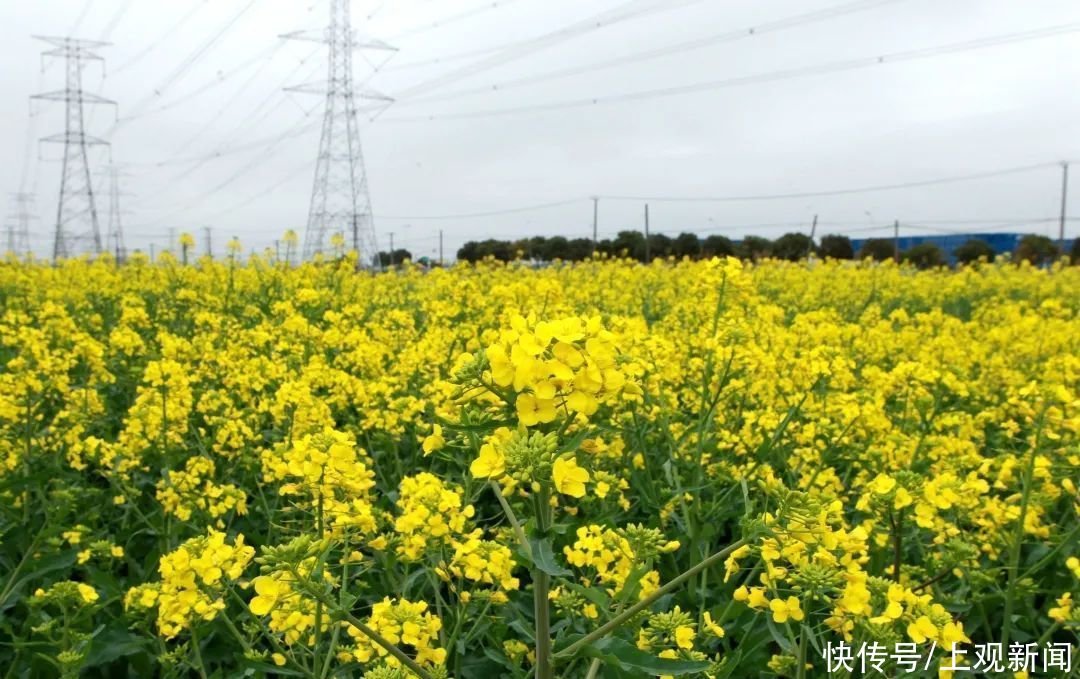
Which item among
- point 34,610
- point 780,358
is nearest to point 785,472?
point 780,358

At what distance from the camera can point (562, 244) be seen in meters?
28.2

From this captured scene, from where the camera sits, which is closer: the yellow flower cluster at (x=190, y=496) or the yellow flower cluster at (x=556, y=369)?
the yellow flower cluster at (x=556, y=369)

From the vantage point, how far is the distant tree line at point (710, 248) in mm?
24250

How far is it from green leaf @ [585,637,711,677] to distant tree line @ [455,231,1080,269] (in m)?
23.1

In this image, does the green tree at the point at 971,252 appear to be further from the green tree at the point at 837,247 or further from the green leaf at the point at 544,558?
the green leaf at the point at 544,558

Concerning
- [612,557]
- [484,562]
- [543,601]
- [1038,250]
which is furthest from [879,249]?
[543,601]

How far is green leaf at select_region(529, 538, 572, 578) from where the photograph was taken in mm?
1057

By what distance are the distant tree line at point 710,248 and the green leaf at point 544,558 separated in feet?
75.9

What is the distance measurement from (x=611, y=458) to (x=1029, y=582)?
1444 millimetres

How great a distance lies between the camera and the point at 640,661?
3.83 feet

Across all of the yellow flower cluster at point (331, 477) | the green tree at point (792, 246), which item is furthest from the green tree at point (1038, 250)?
the yellow flower cluster at point (331, 477)

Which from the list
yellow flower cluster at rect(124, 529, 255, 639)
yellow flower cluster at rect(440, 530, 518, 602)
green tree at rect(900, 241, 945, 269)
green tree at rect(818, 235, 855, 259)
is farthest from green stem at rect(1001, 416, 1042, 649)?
green tree at rect(818, 235, 855, 259)

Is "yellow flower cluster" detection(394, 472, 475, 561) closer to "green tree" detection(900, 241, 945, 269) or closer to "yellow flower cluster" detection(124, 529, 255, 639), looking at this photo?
"yellow flower cluster" detection(124, 529, 255, 639)

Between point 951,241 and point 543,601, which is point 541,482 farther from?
point 951,241
